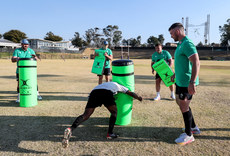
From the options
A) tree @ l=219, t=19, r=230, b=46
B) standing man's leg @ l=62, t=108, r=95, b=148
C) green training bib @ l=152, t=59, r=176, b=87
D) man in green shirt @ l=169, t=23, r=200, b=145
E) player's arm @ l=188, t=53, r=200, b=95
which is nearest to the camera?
standing man's leg @ l=62, t=108, r=95, b=148

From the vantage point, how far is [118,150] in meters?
3.22

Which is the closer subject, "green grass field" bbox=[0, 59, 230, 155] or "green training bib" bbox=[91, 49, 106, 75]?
"green grass field" bbox=[0, 59, 230, 155]

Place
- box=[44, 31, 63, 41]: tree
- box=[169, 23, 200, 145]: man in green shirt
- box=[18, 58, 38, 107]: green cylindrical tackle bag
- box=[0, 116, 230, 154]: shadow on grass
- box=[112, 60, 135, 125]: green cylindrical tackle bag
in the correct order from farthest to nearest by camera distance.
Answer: box=[44, 31, 63, 41]: tree
box=[18, 58, 38, 107]: green cylindrical tackle bag
box=[112, 60, 135, 125]: green cylindrical tackle bag
box=[0, 116, 230, 154]: shadow on grass
box=[169, 23, 200, 145]: man in green shirt

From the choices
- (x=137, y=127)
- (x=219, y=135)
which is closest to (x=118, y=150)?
(x=137, y=127)

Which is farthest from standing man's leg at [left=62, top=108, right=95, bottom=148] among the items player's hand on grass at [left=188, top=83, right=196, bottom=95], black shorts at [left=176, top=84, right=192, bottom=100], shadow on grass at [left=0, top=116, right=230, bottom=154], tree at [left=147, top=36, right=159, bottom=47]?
tree at [left=147, top=36, right=159, bottom=47]

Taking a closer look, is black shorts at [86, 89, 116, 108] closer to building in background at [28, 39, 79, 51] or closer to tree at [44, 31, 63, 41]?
building in background at [28, 39, 79, 51]

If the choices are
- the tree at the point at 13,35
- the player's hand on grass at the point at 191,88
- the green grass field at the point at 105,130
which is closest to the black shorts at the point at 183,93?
the player's hand on grass at the point at 191,88

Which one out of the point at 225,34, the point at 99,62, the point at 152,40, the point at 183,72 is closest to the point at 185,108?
the point at 183,72

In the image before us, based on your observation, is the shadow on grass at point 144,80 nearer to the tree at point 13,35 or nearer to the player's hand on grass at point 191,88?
the player's hand on grass at point 191,88

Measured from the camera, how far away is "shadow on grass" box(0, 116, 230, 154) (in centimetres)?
358

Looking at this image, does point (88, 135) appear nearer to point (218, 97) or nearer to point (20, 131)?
point (20, 131)

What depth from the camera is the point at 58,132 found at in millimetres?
3973

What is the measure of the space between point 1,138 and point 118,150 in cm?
241

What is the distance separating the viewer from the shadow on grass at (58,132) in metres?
3.58
